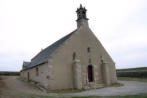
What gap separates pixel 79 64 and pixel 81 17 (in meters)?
7.70

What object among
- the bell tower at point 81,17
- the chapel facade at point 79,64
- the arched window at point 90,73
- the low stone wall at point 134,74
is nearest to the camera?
the chapel facade at point 79,64

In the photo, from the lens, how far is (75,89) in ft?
61.7

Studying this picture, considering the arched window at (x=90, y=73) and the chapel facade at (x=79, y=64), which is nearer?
the chapel facade at (x=79, y=64)

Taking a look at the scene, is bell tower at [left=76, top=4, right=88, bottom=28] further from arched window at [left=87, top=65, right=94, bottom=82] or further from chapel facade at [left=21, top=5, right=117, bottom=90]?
arched window at [left=87, top=65, right=94, bottom=82]

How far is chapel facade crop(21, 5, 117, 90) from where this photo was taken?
727 inches

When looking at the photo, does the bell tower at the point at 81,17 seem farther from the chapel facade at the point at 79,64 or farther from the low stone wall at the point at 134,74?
the low stone wall at the point at 134,74

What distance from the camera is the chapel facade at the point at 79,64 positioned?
18.5m

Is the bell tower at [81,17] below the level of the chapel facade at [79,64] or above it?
above

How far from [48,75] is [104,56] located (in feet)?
32.4

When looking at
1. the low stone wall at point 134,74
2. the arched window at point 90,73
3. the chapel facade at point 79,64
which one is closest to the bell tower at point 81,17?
the chapel facade at point 79,64

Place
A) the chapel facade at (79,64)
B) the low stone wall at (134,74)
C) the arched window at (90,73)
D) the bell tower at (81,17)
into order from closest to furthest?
the chapel facade at (79,64) → the arched window at (90,73) → the bell tower at (81,17) → the low stone wall at (134,74)

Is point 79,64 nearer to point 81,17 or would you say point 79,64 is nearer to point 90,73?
point 90,73

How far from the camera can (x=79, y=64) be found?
64.6 feet

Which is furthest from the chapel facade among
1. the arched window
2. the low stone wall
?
the low stone wall
